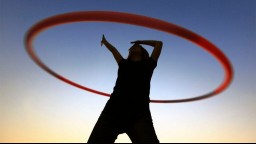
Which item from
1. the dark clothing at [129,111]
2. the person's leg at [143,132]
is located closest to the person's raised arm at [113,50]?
the dark clothing at [129,111]

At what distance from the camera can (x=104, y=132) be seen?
4.89m

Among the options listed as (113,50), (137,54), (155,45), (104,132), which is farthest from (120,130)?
(155,45)

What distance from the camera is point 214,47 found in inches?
234

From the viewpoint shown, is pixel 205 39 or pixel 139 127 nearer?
pixel 139 127

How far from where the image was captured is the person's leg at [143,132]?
479cm

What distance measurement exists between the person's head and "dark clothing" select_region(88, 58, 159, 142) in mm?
316

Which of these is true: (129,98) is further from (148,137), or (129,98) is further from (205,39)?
(205,39)

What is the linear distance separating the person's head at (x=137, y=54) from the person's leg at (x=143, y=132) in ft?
3.98

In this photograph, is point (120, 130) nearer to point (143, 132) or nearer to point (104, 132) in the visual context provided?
point (104, 132)

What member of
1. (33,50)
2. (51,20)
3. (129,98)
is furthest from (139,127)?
(33,50)

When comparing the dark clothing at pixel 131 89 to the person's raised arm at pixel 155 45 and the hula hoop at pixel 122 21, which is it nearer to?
the person's raised arm at pixel 155 45

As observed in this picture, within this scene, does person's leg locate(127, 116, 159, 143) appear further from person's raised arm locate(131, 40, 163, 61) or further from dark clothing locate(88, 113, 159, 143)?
person's raised arm locate(131, 40, 163, 61)

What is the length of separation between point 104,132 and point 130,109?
57cm

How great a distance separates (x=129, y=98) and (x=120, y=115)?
12.9 inches
